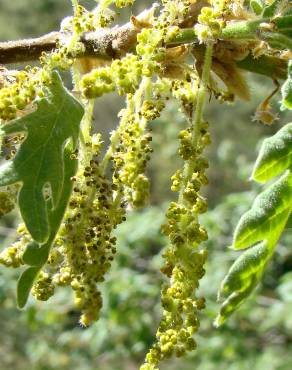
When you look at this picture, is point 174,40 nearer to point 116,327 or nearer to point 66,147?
point 66,147

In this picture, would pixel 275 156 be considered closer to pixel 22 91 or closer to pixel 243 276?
pixel 243 276

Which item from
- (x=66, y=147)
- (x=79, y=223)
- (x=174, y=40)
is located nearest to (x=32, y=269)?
(x=79, y=223)

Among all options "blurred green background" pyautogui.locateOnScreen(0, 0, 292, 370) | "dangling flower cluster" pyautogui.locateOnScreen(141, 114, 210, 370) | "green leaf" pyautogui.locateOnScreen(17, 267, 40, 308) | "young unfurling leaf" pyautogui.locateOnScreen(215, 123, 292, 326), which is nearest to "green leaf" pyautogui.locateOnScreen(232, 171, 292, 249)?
"young unfurling leaf" pyautogui.locateOnScreen(215, 123, 292, 326)

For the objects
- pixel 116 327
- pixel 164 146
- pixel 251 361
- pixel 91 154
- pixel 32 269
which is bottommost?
pixel 164 146

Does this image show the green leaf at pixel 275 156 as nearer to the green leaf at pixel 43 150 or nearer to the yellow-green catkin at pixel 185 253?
the yellow-green catkin at pixel 185 253

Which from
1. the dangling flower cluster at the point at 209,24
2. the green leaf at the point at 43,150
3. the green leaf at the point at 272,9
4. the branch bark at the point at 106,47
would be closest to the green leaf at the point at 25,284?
the green leaf at the point at 43,150

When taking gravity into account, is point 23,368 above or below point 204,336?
below
